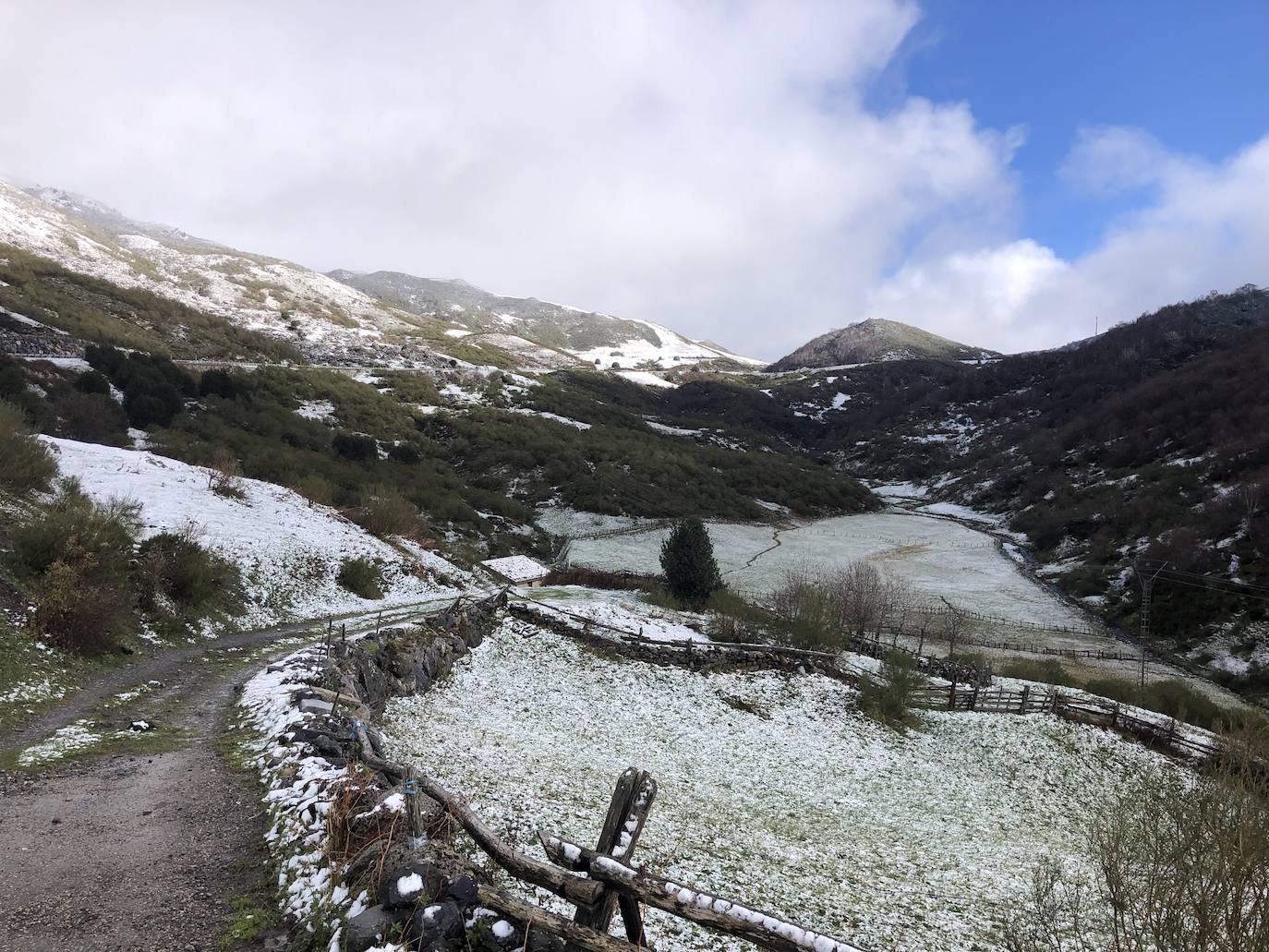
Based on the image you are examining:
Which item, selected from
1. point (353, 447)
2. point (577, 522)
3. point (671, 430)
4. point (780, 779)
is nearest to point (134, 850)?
point (780, 779)

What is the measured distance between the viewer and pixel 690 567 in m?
38.0

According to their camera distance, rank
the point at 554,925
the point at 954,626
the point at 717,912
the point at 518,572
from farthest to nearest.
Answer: the point at 954,626 < the point at 518,572 < the point at 554,925 < the point at 717,912

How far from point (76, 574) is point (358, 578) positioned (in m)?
14.8

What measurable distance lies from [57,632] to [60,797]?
755cm

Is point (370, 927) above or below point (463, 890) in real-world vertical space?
below

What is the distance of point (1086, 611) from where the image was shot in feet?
A: 175

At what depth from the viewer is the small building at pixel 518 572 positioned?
40691mm

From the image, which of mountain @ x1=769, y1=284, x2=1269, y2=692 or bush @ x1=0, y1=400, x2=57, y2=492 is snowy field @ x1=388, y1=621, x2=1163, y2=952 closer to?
bush @ x1=0, y1=400, x2=57, y2=492

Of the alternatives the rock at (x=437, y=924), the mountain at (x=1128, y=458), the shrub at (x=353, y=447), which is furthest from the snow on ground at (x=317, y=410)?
the mountain at (x=1128, y=458)

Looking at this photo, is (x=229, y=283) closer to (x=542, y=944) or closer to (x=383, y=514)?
(x=383, y=514)

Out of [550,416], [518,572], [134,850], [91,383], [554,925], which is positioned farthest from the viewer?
[550,416]

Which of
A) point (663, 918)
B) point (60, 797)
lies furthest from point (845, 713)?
point (60, 797)

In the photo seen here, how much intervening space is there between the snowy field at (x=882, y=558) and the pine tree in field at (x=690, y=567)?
1053 centimetres

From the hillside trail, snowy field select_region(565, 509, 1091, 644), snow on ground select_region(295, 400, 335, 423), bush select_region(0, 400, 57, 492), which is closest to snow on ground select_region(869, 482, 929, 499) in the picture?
snowy field select_region(565, 509, 1091, 644)
